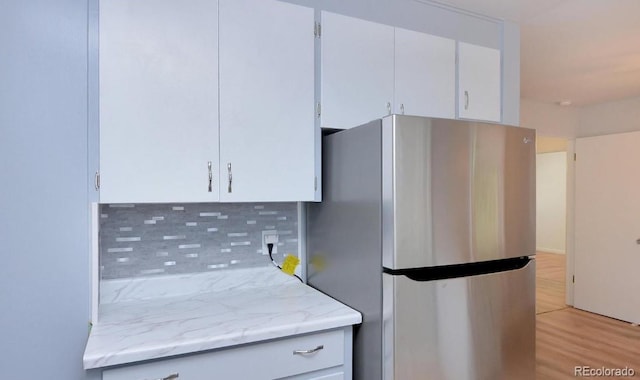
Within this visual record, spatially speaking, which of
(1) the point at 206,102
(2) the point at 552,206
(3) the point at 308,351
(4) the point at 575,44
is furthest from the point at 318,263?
(2) the point at 552,206

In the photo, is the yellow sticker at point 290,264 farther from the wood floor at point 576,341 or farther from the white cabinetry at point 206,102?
the wood floor at point 576,341

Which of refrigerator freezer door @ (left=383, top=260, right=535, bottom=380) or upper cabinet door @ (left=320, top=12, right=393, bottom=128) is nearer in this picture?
refrigerator freezer door @ (left=383, top=260, right=535, bottom=380)

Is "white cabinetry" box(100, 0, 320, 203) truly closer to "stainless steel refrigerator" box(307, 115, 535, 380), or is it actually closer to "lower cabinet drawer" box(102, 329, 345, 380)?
"stainless steel refrigerator" box(307, 115, 535, 380)

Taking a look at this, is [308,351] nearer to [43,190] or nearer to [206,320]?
[206,320]

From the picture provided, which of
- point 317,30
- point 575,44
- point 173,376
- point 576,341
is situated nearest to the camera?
point 173,376

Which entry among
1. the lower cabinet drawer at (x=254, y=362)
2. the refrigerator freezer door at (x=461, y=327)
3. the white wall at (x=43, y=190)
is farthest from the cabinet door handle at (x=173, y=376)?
the refrigerator freezer door at (x=461, y=327)

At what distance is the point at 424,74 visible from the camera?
6.26ft

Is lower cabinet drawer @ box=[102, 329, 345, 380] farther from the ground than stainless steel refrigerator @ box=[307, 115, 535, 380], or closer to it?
closer to it

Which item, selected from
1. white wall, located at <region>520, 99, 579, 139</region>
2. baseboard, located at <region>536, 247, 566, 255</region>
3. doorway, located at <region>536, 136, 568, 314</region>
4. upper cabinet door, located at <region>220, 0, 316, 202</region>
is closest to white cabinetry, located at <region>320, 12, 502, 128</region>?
upper cabinet door, located at <region>220, 0, 316, 202</region>

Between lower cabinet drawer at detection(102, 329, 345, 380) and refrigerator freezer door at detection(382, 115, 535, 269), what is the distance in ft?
1.39

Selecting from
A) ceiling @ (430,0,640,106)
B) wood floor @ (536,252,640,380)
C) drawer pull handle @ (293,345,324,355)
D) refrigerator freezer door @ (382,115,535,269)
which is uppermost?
ceiling @ (430,0,640,106)

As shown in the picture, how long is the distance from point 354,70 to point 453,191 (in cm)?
76

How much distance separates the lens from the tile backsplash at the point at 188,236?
1637 millimetres

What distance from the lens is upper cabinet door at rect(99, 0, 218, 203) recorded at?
1344mm
